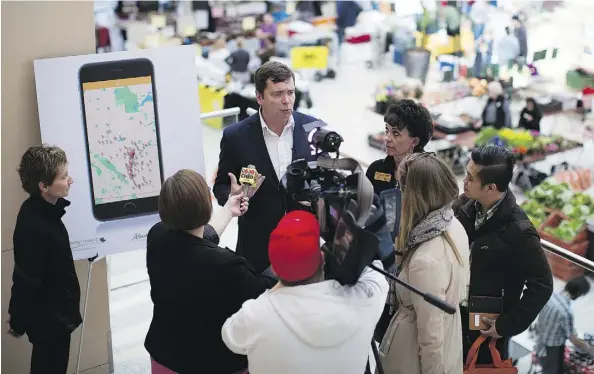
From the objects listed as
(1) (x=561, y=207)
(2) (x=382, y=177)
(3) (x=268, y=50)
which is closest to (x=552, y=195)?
(1) (x=561, y=207)

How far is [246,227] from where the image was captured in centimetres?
387

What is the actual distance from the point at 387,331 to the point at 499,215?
657mm

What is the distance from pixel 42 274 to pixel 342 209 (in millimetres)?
1507

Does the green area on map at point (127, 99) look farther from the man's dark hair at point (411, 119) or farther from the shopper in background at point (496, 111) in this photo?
the shopper in background at point (496, 111)

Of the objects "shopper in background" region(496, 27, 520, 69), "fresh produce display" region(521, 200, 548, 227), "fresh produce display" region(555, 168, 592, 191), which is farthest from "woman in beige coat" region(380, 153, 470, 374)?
"shopper in background" region(496, 27, 520, 69)

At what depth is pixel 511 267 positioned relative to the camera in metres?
3.16

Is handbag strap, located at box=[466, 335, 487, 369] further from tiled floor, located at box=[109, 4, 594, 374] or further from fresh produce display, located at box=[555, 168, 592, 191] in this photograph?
fresh produce display, located at box=[555, 168, 592, 191]

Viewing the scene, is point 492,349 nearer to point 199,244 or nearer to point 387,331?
point 387,331

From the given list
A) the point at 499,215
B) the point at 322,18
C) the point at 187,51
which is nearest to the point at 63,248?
the point at 187,51

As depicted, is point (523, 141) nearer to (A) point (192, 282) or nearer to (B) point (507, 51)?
(B) point (507, 51)

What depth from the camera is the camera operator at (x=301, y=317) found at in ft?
7.51

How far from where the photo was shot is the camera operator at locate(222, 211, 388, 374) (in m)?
2.29

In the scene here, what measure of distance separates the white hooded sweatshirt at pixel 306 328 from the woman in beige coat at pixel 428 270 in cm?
44

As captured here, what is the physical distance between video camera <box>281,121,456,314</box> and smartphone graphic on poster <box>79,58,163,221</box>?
3.69ft
